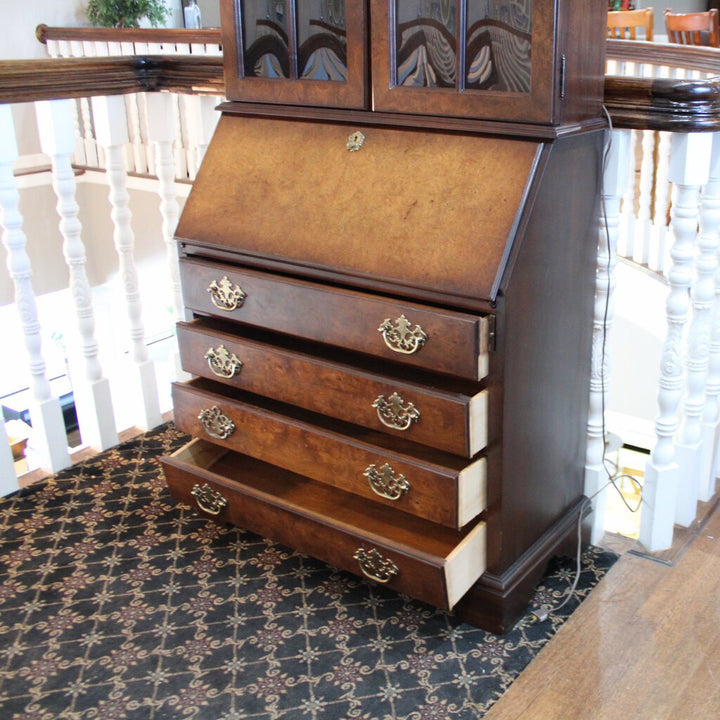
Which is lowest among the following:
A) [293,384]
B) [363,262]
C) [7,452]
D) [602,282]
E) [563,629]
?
[563,629]

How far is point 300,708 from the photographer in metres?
1.46

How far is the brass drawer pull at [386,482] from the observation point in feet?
5.08

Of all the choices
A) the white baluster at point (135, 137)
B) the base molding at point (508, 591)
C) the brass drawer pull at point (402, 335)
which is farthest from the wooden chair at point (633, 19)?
the brass drawer pull at point (402, 335)

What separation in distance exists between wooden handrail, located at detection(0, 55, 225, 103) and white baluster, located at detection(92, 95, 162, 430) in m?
0.08

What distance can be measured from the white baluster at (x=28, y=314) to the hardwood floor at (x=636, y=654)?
1.35 metres

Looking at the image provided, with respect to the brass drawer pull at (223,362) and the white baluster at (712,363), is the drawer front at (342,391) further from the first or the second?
the white baluster at (712,363)

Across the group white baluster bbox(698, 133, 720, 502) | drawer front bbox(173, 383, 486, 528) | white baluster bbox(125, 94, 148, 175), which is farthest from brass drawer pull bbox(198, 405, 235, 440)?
white baluster bbox(125, 94, 148, 175)

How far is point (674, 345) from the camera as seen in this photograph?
5.77ft

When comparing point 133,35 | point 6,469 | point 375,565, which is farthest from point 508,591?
point 133,35

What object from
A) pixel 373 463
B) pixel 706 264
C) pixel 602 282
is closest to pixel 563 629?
pixel 373 463

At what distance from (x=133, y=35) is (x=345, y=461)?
15.3 ft

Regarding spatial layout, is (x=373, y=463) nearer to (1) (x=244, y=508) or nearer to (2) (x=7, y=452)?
(1) (x=244, y=508)

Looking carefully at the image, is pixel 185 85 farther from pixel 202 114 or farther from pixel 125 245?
pixel 125 245

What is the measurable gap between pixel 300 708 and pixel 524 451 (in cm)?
61
